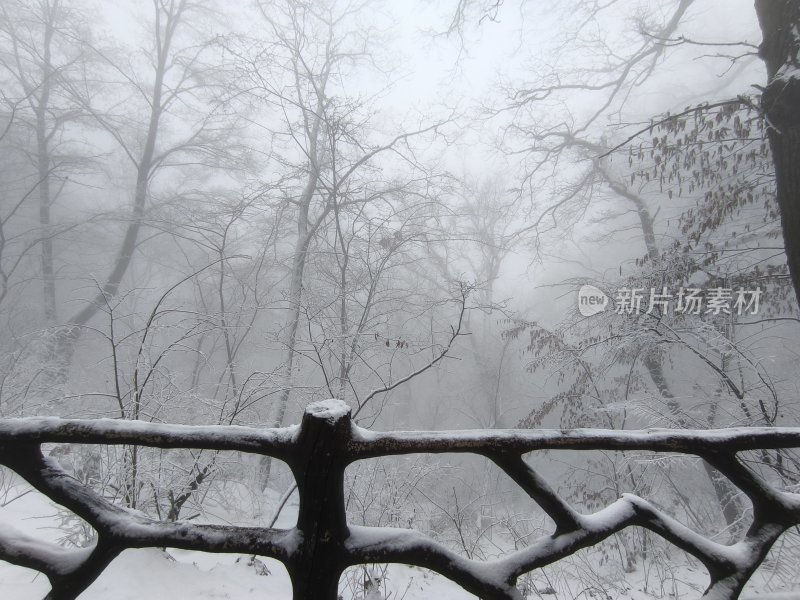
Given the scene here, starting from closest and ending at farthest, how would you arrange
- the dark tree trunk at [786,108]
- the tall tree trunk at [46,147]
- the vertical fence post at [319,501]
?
the vertical fence post at [319,501] < the dark tree trunk at [786,108] < the tall tree trunk at [46,147]

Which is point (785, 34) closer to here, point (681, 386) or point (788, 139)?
point (788, 139)

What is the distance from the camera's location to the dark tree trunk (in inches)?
130

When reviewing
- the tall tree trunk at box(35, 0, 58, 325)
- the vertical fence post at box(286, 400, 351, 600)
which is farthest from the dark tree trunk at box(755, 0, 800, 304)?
the tall tree trunk at box(35, 0, 58, 325)

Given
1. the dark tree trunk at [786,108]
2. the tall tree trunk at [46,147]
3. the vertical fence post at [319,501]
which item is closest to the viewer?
the vertical fence post at [319,501]

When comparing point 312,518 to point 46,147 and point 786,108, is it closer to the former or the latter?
point 786,108

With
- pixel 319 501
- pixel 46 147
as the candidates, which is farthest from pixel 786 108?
pixel 46 147

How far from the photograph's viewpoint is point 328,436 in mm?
855

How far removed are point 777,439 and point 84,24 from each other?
18.5 metres

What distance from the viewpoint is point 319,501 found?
87 cm

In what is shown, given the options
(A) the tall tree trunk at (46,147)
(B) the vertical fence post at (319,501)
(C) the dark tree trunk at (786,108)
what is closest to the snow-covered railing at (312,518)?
(B) the vertical fence post at (319,501)

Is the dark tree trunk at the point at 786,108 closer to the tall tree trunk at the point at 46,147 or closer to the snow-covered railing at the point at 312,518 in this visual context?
the snow-covered railing at the point at 312,518

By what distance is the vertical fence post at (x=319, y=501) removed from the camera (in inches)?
33.8

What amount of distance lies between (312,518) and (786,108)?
16.1 ft

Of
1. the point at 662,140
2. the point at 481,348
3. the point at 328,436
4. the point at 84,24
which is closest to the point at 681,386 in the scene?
the point at 481,348
